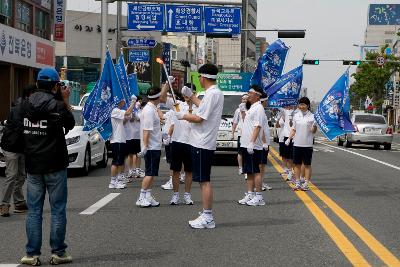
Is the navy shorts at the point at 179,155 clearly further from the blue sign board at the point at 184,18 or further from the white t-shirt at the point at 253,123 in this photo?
the blue sign board at the point at 184,18

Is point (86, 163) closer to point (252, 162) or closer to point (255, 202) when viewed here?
point (252, 162)

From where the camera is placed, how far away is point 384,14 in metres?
146

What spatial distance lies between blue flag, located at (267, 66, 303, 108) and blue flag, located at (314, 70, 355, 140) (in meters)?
0.91

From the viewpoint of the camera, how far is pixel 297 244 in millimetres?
6793

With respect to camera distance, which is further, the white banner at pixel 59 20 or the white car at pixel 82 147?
the white banner at pixel 59 20

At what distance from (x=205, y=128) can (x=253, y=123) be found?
2.47 m

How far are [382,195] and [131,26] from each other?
18.5 meters

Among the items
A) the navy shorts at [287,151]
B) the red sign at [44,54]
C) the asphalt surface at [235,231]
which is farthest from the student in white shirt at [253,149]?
the red sign at [44,54]

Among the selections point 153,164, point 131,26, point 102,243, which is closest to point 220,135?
point 153,164

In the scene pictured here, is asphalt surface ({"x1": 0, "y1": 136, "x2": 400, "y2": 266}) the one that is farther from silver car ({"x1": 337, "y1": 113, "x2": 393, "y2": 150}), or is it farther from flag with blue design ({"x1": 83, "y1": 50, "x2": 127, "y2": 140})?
silver car ({"x1": 337, "y1": 113, "x2": 393, "y2": 150})

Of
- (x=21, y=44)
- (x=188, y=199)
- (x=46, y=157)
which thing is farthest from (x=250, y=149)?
(x=21, y=44)

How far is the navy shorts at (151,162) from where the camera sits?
9273 mm

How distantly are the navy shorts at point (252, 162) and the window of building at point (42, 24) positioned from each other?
952 inches

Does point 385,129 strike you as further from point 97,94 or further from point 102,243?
point 102,243
